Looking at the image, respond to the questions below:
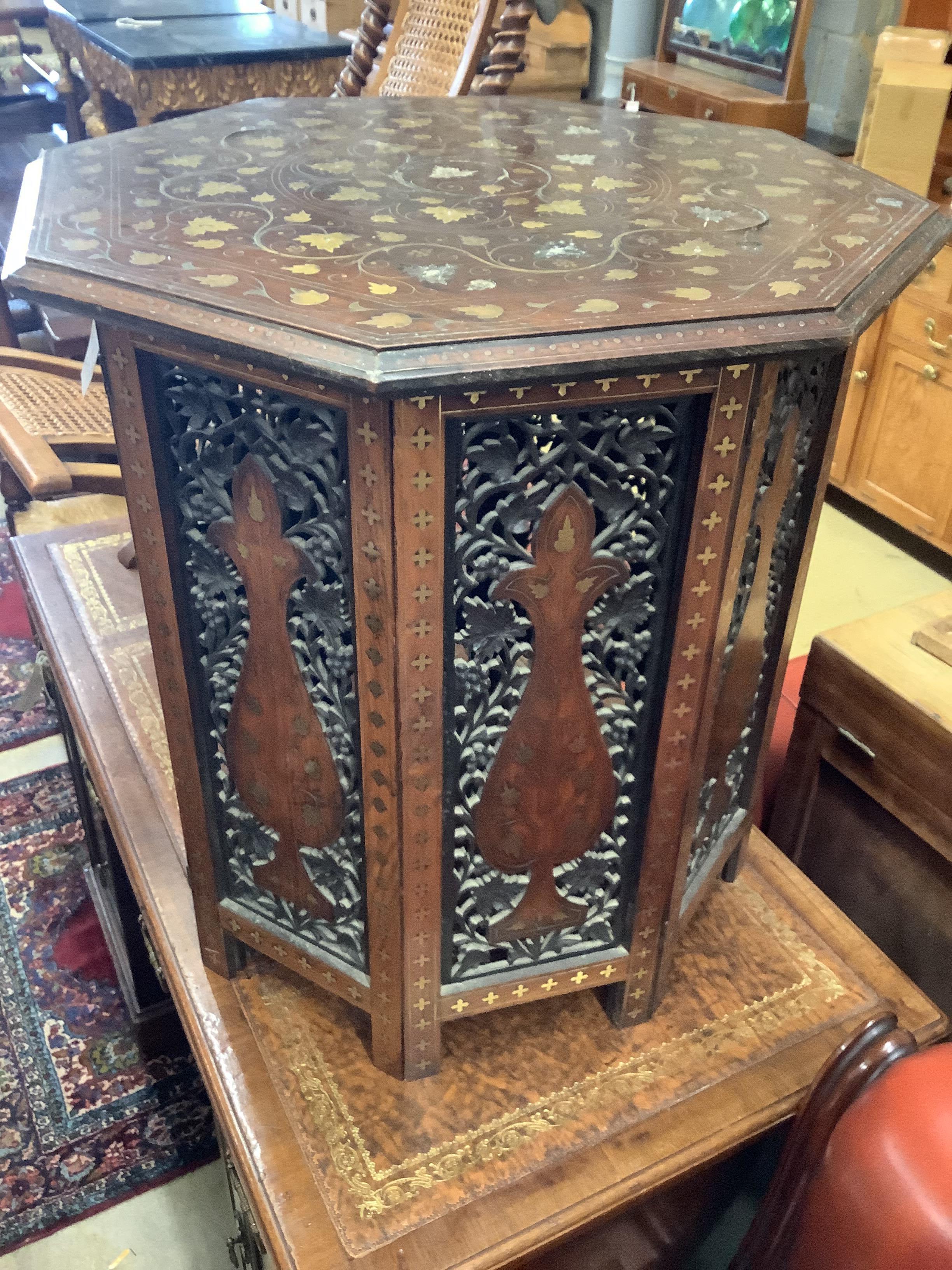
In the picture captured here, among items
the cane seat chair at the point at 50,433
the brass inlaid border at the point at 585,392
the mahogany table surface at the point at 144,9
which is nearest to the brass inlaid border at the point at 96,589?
the cane seat chair at the point at 50,433

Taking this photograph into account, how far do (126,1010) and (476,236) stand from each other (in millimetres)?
1407

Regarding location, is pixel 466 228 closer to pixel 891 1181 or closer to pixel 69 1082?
pixel 891 1181

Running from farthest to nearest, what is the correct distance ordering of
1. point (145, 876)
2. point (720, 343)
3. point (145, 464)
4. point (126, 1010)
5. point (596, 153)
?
1. point (126, 1010)
2. point (145, 876)
3. point (596, 153)
4. point (145, 464)
5. point (720, 343)

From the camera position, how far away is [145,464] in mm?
809

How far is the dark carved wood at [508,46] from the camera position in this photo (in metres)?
1.79

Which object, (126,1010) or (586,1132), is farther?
(126,1010)

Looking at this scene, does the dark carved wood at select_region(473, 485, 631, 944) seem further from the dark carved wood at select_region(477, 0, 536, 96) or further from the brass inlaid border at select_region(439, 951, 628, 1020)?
the dark carved wood at select_region(477, 0, 536, 96)

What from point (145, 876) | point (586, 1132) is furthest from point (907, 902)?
point (145, 876)

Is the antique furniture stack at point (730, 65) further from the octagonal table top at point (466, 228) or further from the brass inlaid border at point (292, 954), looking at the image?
the brass inlaid border at point (292, 954)

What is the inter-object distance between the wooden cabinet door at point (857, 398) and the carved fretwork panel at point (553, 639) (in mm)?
1982

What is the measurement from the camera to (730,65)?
2785mm

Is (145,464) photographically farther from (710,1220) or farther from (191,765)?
(710,1220)

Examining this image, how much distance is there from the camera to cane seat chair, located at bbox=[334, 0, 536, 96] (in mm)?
1773

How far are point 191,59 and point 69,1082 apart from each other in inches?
104
